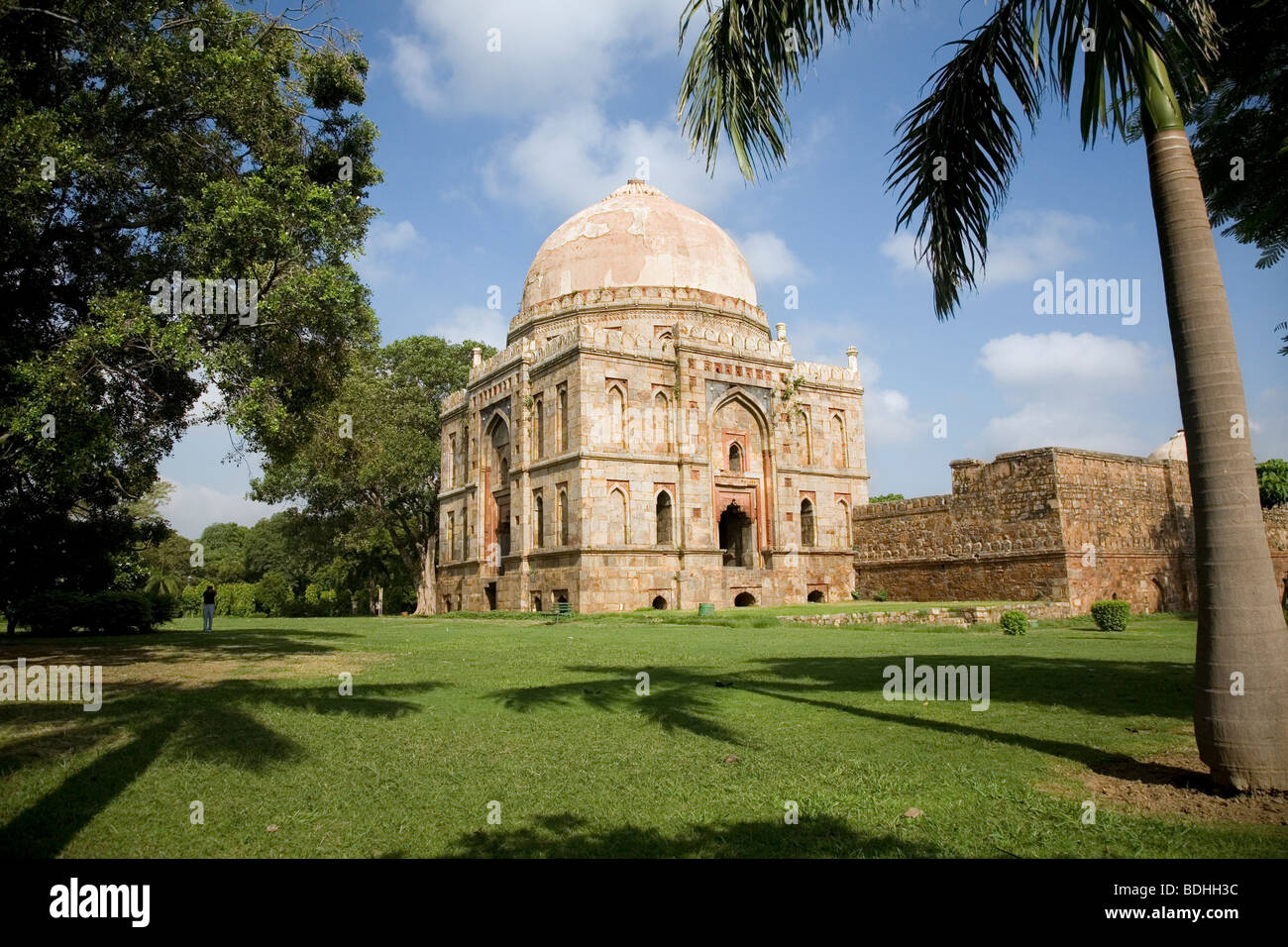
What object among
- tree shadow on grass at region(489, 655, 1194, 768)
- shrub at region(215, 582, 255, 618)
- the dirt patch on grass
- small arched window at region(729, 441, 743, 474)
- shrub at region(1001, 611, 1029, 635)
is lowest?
shrub at region(215, 582, 255, 618)

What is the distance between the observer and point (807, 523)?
3325cm

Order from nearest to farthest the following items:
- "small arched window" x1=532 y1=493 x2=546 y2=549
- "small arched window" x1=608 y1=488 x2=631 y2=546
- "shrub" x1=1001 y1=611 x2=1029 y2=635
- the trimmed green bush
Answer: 1. "shrub" x1=1001 y1=611 x2=1029 y2=635
2. "small arched window" x1=608 y1=488 x2=631 y2=546
3. "small arched window" x1=532 y1=493 x2=546 y2=549
4. the trimmed green bush

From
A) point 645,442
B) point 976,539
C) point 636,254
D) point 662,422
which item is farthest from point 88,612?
point 976,539

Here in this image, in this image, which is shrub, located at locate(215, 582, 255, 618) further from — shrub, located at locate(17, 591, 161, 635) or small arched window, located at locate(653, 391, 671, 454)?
small arched window, located at locate(653, 391, 671, 454)

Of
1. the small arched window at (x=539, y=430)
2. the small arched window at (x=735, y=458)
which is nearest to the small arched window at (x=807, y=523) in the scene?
the small arched window at (x=735, y=458)

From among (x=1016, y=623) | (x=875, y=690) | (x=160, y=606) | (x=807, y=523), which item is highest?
(x=807, y=523)

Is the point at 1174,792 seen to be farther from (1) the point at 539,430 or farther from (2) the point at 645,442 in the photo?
(1) the point at 539,430

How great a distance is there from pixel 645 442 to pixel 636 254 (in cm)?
912

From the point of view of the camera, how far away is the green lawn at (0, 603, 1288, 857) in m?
4.13

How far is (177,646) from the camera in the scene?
15094mm

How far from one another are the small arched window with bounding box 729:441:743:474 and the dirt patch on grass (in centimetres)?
2652

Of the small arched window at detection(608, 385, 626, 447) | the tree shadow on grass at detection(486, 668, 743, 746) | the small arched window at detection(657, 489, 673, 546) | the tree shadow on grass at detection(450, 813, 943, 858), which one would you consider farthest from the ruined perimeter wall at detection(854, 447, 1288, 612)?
the tree shadow on grass at detection(450, 813, 943, 858)

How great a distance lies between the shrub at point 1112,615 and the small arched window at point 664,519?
1408cm

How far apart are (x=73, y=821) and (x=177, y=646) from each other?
470 inches
